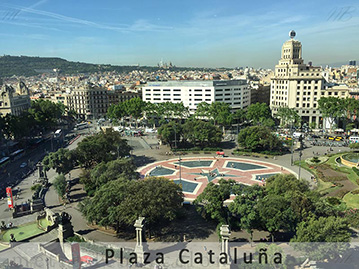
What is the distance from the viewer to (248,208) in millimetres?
29125

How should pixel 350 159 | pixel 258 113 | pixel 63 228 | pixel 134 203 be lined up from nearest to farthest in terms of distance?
pixel 134 203 → pixel 63 228 → pixel 350 159 → pixel 258 113

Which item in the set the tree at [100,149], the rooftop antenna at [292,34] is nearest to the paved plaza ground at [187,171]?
the tree at [100,149]

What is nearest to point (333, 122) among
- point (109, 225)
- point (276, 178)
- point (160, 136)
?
point (160, 136)

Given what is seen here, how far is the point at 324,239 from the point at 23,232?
31857 millimetres

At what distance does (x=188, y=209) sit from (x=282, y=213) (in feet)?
44.9

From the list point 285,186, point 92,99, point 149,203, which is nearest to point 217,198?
point 149,203

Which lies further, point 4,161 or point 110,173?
point 4,161

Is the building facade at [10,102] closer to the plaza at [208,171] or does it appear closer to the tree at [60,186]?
the plaza at [208,171]

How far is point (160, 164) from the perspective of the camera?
59.7 meters

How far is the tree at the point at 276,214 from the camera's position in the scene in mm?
28016

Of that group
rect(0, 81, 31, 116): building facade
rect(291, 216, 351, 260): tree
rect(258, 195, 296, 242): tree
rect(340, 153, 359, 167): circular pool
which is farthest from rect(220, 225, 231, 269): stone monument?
rect(0, 81, 31, 116): building facade

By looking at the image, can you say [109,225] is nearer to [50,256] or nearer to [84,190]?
[50,256]

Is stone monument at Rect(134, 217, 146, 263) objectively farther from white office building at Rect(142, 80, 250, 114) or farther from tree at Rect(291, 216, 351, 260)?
white office building at Rect(142, 80, 250, 114)

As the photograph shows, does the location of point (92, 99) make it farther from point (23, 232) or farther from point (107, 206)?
point (107, 206)
